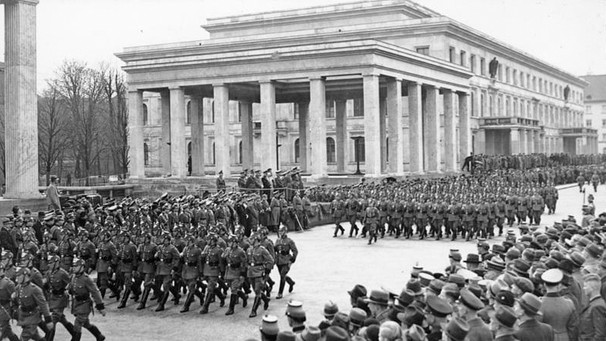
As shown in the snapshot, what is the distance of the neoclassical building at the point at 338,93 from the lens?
38.6m

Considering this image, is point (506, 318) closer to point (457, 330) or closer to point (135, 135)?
point (457, 330)

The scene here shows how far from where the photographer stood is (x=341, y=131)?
49875mm

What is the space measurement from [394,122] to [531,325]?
113ft

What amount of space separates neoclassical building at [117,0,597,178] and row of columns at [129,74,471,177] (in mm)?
76

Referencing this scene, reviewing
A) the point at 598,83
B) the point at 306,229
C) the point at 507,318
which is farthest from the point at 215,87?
the point at 598,83

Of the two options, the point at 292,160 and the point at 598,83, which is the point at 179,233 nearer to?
the point at 292,160

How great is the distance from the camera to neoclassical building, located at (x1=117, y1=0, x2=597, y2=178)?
127 feet

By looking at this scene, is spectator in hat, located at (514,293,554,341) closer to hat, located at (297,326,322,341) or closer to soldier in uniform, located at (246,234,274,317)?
hat, located at (297,326,322,341)

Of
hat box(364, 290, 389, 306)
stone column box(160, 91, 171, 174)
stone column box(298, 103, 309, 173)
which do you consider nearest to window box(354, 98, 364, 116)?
stone column box(298, 103, 309, 173)

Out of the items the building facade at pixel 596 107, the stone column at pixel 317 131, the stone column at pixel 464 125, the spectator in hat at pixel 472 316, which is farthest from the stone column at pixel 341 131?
→ the building facade at pixel 596 107

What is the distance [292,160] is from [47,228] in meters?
46.1

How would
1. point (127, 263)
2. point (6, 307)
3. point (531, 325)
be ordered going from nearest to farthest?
point (531, 325), point (6, 307), point (127, 263)

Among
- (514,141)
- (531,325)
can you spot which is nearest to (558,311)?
(531,325)

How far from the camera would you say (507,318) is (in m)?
6.38
